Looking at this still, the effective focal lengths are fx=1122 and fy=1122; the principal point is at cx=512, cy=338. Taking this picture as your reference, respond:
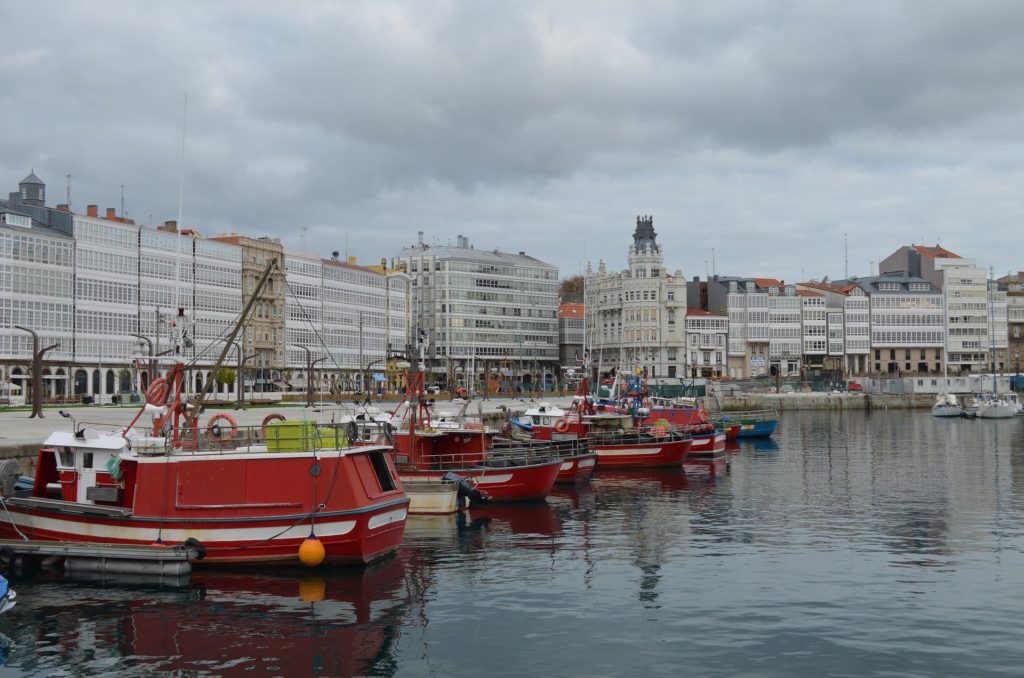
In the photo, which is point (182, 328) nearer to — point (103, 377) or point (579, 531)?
point (579, 531)

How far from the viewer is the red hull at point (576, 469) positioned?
162 feet

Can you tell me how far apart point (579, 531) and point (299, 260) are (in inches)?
4217

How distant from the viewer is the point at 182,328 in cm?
3212

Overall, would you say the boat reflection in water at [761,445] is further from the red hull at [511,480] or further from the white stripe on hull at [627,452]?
the red hull at [511,480]

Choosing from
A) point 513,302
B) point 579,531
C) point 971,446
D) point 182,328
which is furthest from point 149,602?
point 513,302

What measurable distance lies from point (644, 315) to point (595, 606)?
156m

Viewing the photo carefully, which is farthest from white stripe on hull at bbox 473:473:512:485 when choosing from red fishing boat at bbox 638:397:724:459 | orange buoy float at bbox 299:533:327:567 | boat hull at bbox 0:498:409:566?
red fishing boat at bbox 638:397:724:459

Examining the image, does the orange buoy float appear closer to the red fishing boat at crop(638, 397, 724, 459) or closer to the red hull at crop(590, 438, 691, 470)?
the red hull at crop(590, 438, 691, 470)

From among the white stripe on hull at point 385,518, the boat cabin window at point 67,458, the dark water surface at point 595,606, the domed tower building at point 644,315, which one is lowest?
the dark water surface at point 595,606

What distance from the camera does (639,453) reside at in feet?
194

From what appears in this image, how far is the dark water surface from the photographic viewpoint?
20.8 metres

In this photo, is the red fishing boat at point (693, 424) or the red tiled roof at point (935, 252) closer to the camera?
the red fishing boat at point (693, 424)

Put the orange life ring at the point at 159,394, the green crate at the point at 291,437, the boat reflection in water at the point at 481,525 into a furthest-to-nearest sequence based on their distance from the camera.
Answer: the boat reflection in water at the point at 481,525, the orange life ring at the point at 159,394, the green crate at the point at 291,437

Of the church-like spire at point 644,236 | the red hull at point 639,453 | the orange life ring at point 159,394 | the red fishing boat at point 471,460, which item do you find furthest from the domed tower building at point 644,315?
the orange life ring at point 159,394
